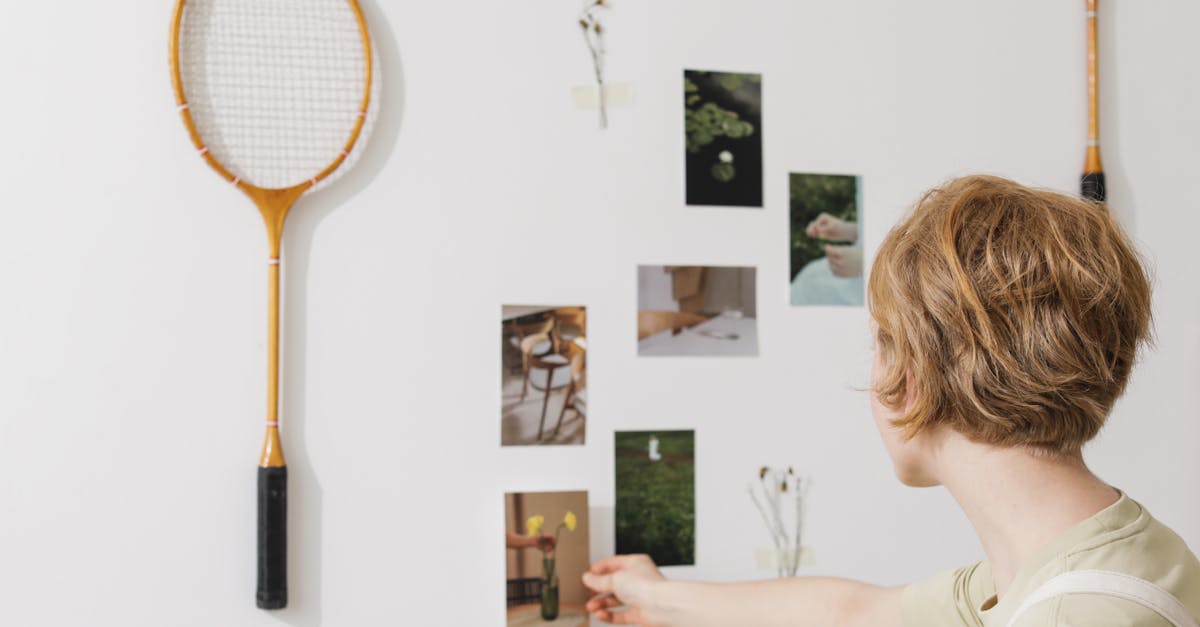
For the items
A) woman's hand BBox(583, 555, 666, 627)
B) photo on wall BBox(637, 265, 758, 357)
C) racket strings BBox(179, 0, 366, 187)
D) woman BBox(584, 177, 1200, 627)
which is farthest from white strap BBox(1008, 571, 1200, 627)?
racket strings BBox(179, 0, 366, 187)

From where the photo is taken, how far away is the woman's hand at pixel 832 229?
5.22 feet

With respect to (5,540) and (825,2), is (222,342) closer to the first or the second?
(5,540)

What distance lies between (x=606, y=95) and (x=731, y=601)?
0.69 metres

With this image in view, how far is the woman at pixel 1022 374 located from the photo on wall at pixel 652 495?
1.86ft

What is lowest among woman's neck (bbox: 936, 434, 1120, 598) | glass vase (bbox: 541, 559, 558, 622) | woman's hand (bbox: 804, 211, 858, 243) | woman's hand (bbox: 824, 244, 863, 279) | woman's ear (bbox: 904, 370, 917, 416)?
glass vase (bbox: 541, 559, 558, 622)

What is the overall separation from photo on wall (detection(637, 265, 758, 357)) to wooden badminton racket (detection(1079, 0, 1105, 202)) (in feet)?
1.76

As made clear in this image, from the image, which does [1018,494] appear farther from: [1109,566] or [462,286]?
[462,286]

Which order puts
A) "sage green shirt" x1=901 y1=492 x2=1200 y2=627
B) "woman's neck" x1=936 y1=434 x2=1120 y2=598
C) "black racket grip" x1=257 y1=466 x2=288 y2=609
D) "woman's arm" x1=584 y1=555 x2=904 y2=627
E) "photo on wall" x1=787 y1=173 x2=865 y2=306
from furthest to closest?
"photo on wall" x1=787 y1=173 x2=865 y2=306 → "black racket grip" x1=257 y1=466 x2=288 y2=609 → "woman's arm" x1=584 y1=555 x2=904 y2=627 → "woman's neck" x1=936 y1=434 x2=1120 y2=598 → "sage green shirt" x1=901 y1=492 x2=1200 y2=627

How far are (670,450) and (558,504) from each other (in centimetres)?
17

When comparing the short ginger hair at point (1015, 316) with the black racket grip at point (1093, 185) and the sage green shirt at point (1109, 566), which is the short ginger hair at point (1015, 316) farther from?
the black racket grip at point (1093, 185)

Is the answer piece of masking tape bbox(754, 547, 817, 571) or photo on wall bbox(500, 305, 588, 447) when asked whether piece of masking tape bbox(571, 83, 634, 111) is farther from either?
piece of masking tape bbox(754, 547, 817, 571)

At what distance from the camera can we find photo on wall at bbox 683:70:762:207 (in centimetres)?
156

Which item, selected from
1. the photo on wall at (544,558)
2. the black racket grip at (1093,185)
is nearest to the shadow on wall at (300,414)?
the photo on wall at (544,558)

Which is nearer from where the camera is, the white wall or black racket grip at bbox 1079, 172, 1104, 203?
the white wall
